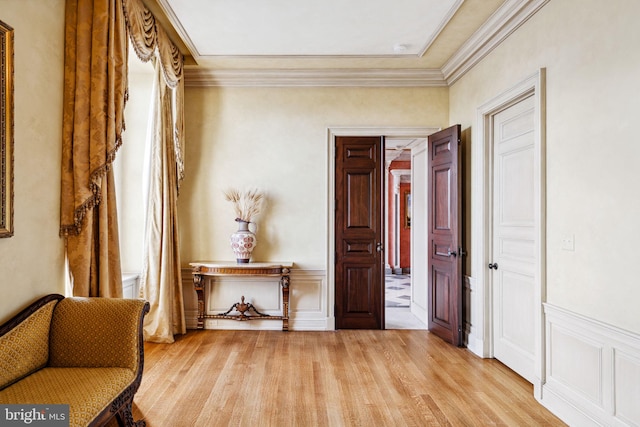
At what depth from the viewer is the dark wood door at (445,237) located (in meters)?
3.87

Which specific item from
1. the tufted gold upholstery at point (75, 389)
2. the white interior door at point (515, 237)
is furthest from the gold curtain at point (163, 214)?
the white interior door at point (515, 237)

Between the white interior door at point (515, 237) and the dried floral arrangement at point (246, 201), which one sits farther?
the dried floral arrangement at point (246, 201)

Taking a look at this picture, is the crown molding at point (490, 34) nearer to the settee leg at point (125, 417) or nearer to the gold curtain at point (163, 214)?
the gold curtain at point (163, 214)

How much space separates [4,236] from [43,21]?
4.19ft

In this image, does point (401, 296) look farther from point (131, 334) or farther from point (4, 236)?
point (4, 236)

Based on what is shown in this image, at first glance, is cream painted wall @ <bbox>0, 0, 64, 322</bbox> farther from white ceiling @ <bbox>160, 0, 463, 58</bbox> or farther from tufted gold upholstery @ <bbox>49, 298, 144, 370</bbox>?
white ceiling @ <bbox>160, 0, 463, 58</bbox>

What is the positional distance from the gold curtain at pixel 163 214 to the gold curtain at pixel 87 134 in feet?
4.13

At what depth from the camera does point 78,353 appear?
2.05m

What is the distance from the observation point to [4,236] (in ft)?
6.40

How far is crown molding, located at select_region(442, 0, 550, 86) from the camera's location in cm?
290

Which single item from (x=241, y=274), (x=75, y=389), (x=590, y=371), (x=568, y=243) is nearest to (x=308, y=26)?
(x=241, y=274)

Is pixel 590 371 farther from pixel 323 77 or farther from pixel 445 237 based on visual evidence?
pixel 323 77

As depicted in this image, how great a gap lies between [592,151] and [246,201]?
329cm

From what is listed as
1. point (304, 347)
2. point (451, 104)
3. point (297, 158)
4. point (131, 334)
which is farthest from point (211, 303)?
point (451, 104)
